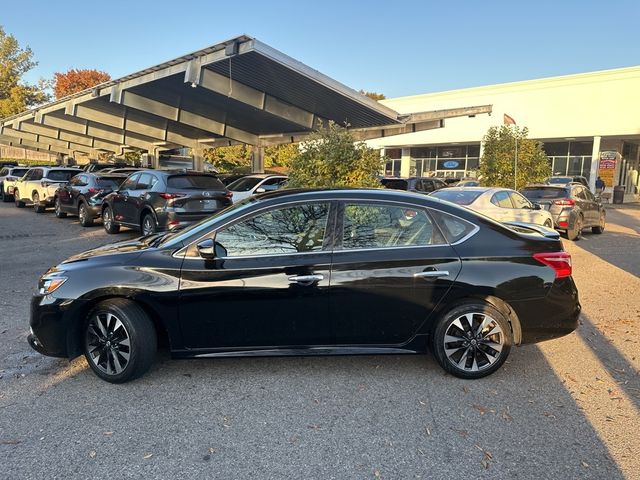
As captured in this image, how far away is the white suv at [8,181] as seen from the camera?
21953 millimetres

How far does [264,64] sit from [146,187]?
5.40 meters

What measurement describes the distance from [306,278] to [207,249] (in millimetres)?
814

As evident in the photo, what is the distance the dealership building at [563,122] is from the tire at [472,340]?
2216cm

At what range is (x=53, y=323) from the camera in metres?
3.87

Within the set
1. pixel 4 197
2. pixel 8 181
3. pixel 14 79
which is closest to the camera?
pixel 8 181

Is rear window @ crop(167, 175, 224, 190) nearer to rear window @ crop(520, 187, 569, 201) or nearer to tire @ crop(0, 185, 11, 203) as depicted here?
rear window @ crop(520, 187, 569, 201)

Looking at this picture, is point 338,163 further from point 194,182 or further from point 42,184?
point 42,184

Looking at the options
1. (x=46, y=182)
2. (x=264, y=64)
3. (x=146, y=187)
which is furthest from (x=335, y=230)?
(x=46, y=182)

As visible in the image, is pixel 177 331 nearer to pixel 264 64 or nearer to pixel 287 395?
pixel 287 395

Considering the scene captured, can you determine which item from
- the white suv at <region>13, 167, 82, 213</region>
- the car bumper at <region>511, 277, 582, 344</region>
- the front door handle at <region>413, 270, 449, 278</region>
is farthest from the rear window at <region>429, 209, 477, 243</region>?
the white suv at <region>13, 167, 82, 213</region>

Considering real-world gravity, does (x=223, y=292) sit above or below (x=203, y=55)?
below

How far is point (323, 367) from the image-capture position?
4.25 metres

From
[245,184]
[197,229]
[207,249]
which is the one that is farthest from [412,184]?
[207,249]

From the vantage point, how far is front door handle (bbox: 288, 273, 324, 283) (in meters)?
3.79
